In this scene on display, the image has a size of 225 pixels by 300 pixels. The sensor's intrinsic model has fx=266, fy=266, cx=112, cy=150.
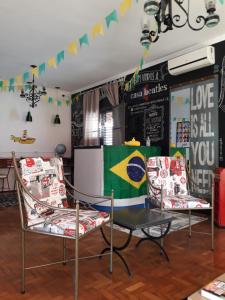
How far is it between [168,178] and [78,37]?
251 centimetres

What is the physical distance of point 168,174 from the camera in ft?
10.4

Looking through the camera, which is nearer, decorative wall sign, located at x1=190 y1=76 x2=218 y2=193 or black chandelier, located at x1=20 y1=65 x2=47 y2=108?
decorative wall sign, located at x1=190 y1=76 x2=218 y2=193

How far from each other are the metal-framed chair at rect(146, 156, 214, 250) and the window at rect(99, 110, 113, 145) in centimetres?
317

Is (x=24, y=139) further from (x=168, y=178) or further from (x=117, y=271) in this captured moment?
(x=117, y=271)

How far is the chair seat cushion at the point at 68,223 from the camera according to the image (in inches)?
70.2

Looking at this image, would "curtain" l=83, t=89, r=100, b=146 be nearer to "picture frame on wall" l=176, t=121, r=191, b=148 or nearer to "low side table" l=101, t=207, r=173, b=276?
"picture frame on wall" l=176, t=121, r=191, b=148

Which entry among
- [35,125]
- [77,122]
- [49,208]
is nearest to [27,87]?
[35,125]

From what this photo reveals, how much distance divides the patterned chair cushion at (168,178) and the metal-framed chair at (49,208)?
3.17ft

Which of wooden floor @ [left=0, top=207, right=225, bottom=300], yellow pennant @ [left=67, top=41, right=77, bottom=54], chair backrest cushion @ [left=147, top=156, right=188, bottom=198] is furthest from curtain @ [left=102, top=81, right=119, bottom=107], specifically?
wooden floor @ [left=0, top=207, right=225, bottom=300]

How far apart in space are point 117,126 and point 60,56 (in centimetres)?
218

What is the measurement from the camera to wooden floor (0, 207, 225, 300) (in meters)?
1.84

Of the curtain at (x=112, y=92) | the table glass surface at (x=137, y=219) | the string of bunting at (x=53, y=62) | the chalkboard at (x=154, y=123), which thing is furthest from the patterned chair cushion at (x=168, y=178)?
the curtain at (x=112, y=92)

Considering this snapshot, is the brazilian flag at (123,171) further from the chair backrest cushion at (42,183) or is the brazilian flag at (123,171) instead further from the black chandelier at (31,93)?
the black chandelier at (31,93)

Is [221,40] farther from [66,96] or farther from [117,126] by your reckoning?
[66,96]
